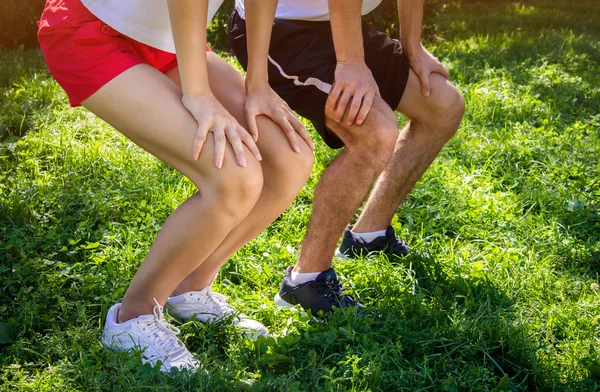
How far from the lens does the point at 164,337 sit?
218cm

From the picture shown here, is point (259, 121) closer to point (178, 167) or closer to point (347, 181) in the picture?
point (178, 167)

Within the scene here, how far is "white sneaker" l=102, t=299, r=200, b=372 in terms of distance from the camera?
2143 millimetres

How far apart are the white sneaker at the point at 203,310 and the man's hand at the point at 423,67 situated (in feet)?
3.94

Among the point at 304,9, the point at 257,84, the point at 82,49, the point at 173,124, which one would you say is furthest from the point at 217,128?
the point at 304,9

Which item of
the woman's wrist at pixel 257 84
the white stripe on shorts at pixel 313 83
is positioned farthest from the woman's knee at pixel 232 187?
the white stripe on shorts at pixel 313 83

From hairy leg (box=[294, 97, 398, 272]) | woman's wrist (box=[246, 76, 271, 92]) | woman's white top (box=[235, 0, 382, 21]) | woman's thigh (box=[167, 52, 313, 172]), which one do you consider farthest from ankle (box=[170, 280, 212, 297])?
woman's white top (box=[235, 0, 382, 21])

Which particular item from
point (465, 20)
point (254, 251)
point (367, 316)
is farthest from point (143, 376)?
point (465, 20)

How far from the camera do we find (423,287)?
8.95ft

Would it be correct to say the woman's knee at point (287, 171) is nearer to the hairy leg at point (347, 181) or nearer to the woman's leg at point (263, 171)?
the woman's leg at point (263, 171)

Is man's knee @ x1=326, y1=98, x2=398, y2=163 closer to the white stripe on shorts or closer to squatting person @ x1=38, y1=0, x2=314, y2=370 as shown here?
the white stripe on shorts

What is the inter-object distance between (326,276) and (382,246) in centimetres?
47

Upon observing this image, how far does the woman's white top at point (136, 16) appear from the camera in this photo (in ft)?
6.98

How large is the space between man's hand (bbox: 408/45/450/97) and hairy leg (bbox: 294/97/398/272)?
0.31 meters

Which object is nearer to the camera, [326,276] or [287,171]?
[287,171]
